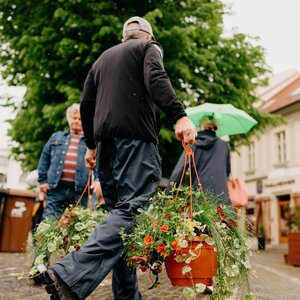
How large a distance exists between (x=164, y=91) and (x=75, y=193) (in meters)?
2.25

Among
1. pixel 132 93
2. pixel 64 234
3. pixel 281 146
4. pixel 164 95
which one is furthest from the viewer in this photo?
pixel 281 146

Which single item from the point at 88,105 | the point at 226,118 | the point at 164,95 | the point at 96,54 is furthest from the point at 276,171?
the point at 164,95

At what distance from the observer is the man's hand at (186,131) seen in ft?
9.50

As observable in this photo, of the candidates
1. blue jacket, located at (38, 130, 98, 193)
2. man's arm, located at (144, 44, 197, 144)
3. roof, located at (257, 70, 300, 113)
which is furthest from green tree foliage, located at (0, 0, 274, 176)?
roof, located at (257, 70, 300, 113)

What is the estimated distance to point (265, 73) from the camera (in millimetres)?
13305

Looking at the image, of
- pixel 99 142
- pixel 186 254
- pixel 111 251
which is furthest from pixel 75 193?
pixel 186 254

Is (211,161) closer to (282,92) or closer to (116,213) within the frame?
(116,213)

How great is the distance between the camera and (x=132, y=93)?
3301mm

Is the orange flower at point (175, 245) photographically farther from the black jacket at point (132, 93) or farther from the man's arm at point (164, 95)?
the black jacket at point (132, 93)

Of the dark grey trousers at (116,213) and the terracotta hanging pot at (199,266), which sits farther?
the dark grey trousers at (116,213)

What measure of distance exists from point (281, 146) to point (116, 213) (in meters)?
24.0

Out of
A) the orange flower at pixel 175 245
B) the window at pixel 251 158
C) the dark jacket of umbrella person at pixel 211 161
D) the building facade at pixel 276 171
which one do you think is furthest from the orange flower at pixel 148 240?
the window at pixel 251 158

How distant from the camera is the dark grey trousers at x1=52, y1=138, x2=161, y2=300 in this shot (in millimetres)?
2785

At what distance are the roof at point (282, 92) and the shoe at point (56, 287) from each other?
2305cm
